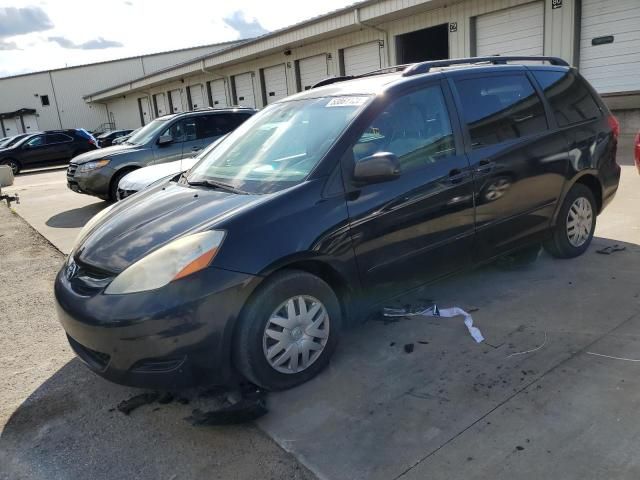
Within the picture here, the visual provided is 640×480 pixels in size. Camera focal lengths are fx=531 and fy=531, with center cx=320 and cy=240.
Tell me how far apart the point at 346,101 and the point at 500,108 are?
4.26 ft

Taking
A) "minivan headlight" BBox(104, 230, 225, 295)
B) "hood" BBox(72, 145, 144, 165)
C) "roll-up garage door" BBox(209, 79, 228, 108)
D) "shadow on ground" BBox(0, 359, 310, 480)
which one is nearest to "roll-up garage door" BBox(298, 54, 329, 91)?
"roll-up garage door" BBox(209, 79, 228, 108)

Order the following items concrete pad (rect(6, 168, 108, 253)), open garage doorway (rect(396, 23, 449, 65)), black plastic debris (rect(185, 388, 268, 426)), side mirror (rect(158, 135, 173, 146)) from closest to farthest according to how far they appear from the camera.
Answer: black plastic debris (rect(185, 388, 268, 426)) → concrete pad (rect(6, 168, 108, 253)) → side mirror (rect(158, 135, 173, 146)) → open garage doorway (rect(396, 23, 449, 65))

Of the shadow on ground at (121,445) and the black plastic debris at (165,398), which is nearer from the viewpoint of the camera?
the shadow on ground at (121,445)

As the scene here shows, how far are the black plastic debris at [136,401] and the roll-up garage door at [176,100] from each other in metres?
31.3

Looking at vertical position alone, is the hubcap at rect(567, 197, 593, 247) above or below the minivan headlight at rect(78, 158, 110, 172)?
below

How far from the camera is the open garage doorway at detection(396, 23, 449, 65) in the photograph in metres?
17.2

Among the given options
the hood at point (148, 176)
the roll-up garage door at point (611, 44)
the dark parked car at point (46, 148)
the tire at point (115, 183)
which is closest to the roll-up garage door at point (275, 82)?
the dark parked car at point (46, 148)

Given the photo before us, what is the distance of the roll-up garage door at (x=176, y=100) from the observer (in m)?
32.5

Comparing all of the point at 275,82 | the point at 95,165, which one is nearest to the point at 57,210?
the point at 95,165

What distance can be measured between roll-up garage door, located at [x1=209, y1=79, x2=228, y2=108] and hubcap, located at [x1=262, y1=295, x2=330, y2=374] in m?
25.2

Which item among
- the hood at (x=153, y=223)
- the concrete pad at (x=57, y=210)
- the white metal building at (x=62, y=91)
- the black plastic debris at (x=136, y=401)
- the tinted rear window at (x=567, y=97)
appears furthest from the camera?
the white metal building at (x=62, y=91)

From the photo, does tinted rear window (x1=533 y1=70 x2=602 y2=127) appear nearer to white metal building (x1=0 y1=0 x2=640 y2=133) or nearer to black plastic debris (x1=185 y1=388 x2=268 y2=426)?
black plastic debris (x1=185 y1=388 x2=268 y2=426)

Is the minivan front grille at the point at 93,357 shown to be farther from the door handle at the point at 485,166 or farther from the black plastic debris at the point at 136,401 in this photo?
the door handle at the point at 485,166

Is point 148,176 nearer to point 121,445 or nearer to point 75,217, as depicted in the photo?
point 75,217
